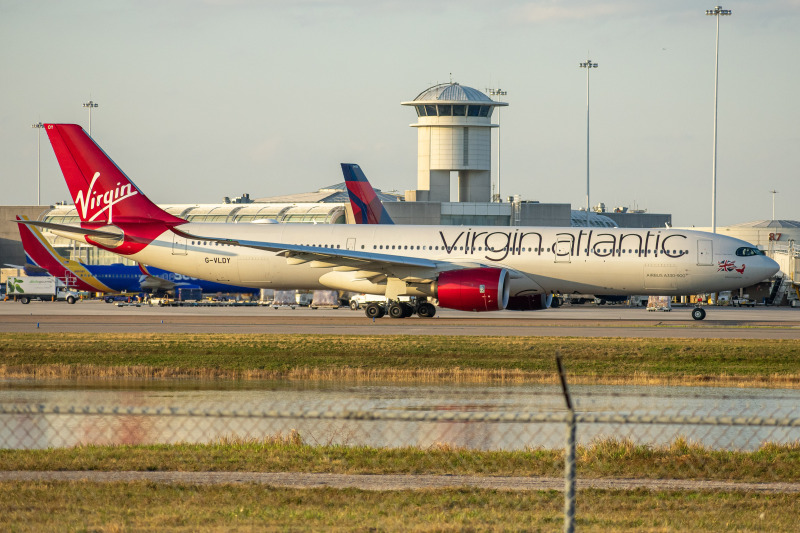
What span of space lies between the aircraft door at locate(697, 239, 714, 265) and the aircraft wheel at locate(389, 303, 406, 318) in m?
13.0

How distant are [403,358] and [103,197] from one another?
23823 mm

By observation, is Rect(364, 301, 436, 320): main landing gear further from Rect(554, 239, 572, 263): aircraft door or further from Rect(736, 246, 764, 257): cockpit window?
Rect(736, 246, 764, 257): cockpit window

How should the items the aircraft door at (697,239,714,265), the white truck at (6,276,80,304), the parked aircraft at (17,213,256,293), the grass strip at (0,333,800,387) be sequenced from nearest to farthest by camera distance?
the grass strip at (0,333,800,387) < the aircraft door at (697,239,714,265) < the parked aircraft at (17,213,256,293) < the white truck at (6,276,80,304)

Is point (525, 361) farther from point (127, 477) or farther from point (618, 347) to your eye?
point (127, 477)

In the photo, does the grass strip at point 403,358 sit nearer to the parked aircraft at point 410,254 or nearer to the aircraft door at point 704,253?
the parked aircraft at point 410,254

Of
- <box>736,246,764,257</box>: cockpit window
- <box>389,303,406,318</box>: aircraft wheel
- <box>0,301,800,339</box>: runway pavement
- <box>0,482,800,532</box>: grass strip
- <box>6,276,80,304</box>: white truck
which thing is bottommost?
<box>6,276,80,304</box>: white truck

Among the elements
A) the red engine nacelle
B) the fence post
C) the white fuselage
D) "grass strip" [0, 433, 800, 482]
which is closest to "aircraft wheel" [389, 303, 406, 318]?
the white fuselage

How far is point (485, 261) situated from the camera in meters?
43.0

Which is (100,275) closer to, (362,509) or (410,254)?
(410,254)

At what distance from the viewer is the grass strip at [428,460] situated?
12172mm

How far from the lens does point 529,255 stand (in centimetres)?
4256

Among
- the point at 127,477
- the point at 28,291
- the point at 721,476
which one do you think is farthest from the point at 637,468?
the point at 28,291

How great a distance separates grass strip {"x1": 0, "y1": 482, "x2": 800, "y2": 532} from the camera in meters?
9.29

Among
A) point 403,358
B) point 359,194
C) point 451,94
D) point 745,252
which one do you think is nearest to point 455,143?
point 451,94
